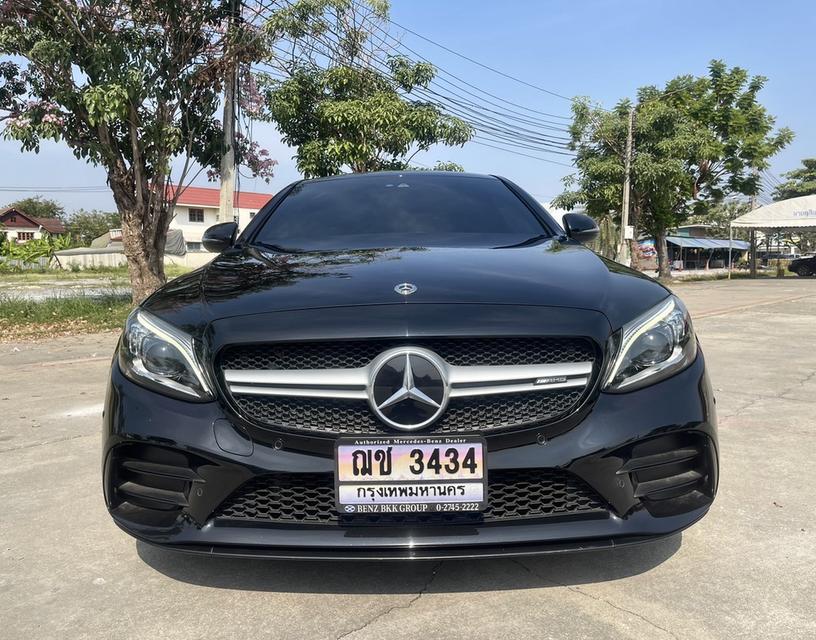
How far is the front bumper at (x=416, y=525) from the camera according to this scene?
5.86 feet

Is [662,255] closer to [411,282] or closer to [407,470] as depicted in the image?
[411,282]

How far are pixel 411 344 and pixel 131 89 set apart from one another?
800cm

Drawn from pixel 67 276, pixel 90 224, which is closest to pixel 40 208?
pixel 90 224

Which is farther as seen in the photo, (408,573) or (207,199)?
(207,199)

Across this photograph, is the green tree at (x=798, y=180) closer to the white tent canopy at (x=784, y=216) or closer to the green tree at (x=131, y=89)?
the white tent canopy at (x=784, y=216)

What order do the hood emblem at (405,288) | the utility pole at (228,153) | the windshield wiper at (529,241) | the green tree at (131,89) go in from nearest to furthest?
1. the hood emblem at (405,288)
2. the windshield wiper at (529,241)
3. the green tree at (131,89)
4. the utility pole at (228,153)

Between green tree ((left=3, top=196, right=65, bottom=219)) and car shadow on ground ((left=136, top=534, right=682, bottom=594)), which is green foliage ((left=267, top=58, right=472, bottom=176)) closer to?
car shadow on ground ((left=136, top=534, right=682, bottom=594))

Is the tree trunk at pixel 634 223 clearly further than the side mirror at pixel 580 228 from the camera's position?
Yes

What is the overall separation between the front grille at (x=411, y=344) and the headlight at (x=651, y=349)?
92 mm

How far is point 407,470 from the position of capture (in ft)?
5.89

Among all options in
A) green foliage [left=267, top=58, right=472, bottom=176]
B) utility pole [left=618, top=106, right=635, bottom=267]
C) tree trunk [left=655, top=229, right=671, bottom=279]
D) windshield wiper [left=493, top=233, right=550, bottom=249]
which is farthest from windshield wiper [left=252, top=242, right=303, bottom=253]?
tree trunk [left=655, top=229, right=671, bottom=279]

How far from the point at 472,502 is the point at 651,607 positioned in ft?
2.16

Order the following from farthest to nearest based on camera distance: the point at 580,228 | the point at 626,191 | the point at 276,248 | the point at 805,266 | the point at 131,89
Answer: the point at 805,266, the point at 626,191, the point at 131,89, the point at 580,228, the point at 276,248

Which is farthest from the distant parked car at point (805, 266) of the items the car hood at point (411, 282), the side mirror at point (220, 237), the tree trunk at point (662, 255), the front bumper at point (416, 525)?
the front bumper at point (416, 525)
